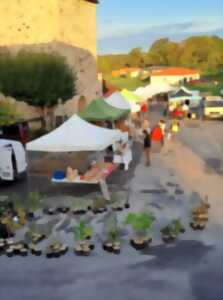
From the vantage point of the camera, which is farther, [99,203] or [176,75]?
[176,75]

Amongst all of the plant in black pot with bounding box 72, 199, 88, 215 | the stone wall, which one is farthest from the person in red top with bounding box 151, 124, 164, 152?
the stone wall

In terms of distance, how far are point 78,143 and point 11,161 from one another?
271 cm

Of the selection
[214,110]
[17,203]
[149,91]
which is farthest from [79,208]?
[149,91]

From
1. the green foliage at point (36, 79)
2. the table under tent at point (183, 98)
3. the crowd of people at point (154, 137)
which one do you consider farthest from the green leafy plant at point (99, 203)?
the table under tent at point (183, 98)

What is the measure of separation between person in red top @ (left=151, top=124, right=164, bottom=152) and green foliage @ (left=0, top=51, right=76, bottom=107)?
775 centimetres

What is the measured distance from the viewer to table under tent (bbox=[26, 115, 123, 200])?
48.4 feet

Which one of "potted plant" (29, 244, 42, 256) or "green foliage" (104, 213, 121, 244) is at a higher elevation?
"green foliage" (104, 213, 121, 244)

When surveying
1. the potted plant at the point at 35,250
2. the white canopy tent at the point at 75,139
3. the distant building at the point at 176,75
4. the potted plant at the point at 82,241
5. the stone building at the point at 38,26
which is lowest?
the distant building at the point at 176,75

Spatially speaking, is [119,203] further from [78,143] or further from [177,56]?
[177,56]

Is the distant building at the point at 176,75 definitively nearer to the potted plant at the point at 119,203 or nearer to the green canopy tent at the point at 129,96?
the green canopy tent at the point at 129,96

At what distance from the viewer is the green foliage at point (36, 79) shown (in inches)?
1115

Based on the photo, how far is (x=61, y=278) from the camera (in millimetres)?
9180

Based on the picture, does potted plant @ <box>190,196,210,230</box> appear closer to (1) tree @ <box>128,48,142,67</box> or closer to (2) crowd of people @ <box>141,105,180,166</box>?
(2) crowd of people @ <box>141,105,180,166</box>

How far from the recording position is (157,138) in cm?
2264
